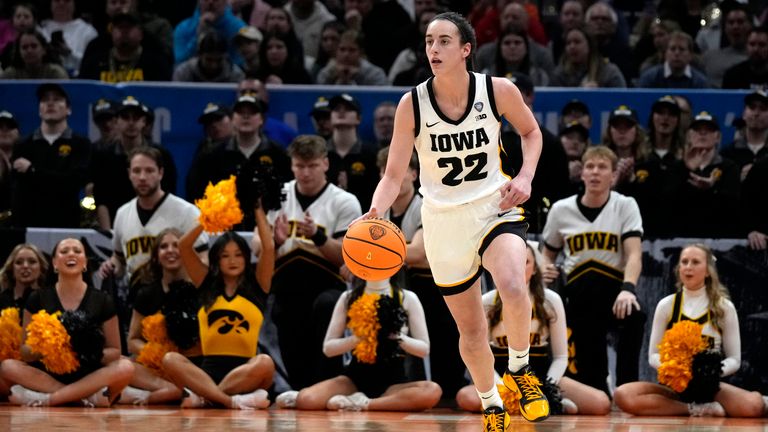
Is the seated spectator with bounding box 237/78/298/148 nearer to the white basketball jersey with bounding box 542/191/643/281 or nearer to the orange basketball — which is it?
the white basketball jersey with bounding box 542/191/643/281

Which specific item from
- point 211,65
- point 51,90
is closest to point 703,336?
point 211,65

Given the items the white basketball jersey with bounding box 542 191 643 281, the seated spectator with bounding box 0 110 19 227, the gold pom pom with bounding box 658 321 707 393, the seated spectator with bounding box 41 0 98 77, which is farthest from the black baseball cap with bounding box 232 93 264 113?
the gold pom pom with bounding box 658 321 707 393

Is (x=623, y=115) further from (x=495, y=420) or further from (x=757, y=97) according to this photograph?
(x=495, y=420)

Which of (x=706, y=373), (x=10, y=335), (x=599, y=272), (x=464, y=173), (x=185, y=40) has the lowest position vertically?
(x=706, y=373)

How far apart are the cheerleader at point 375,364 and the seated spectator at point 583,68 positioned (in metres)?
4.18

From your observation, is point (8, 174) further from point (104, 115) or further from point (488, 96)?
point (488, 96)

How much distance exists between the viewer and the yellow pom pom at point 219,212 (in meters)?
A: 9.72

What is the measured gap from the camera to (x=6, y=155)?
1212 centimetres

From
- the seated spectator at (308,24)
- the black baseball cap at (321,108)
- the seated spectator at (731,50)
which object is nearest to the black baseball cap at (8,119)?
the black baseball cap at (321,108)

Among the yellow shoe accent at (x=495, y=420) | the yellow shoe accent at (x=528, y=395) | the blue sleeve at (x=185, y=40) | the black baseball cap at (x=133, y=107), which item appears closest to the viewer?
the yellow shoe accent at (x=528, y=395)

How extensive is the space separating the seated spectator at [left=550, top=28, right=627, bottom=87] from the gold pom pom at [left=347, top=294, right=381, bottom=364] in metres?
4.48

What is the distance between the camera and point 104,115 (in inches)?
481

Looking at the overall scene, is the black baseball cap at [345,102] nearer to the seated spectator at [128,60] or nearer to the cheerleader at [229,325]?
the cheerleader at [229,325]

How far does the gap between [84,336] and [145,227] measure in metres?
1.32
